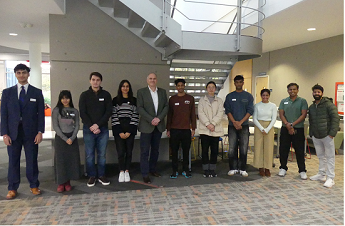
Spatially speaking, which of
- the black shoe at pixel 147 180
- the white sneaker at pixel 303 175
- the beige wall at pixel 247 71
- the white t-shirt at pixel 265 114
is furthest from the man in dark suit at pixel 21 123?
the beige wall at pixel 247 71

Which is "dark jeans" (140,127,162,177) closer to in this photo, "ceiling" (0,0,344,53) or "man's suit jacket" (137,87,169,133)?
"man's suit jacket" (137,87,169,133)

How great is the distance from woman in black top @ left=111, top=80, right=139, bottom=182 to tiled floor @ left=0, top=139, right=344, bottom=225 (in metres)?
0.52

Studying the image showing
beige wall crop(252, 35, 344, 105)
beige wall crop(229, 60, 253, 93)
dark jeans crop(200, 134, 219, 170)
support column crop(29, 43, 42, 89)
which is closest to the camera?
dark jeans crop(200, 134, 219, 170)

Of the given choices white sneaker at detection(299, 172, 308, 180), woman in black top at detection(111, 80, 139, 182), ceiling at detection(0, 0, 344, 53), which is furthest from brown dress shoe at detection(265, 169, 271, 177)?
ceiling at detection(0, 0, 344, 53)

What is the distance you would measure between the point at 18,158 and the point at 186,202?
2.26 m

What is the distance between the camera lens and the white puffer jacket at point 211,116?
3863 mm

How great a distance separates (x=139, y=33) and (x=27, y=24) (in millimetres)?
A: 2483

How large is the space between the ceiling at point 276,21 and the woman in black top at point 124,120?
69.8 inches

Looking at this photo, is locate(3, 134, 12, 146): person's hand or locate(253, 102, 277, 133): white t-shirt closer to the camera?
locate(3, 134, 12, 146): person's hand

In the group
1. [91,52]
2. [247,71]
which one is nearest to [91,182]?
[91,52]

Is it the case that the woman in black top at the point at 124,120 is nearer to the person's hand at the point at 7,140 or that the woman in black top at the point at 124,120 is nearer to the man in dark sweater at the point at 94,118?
the man in dark sweater at the point at 94,118

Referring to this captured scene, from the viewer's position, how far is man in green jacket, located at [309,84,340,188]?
11.9 ft

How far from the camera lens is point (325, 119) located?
12.1 ft

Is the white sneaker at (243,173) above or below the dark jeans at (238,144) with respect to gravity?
below
